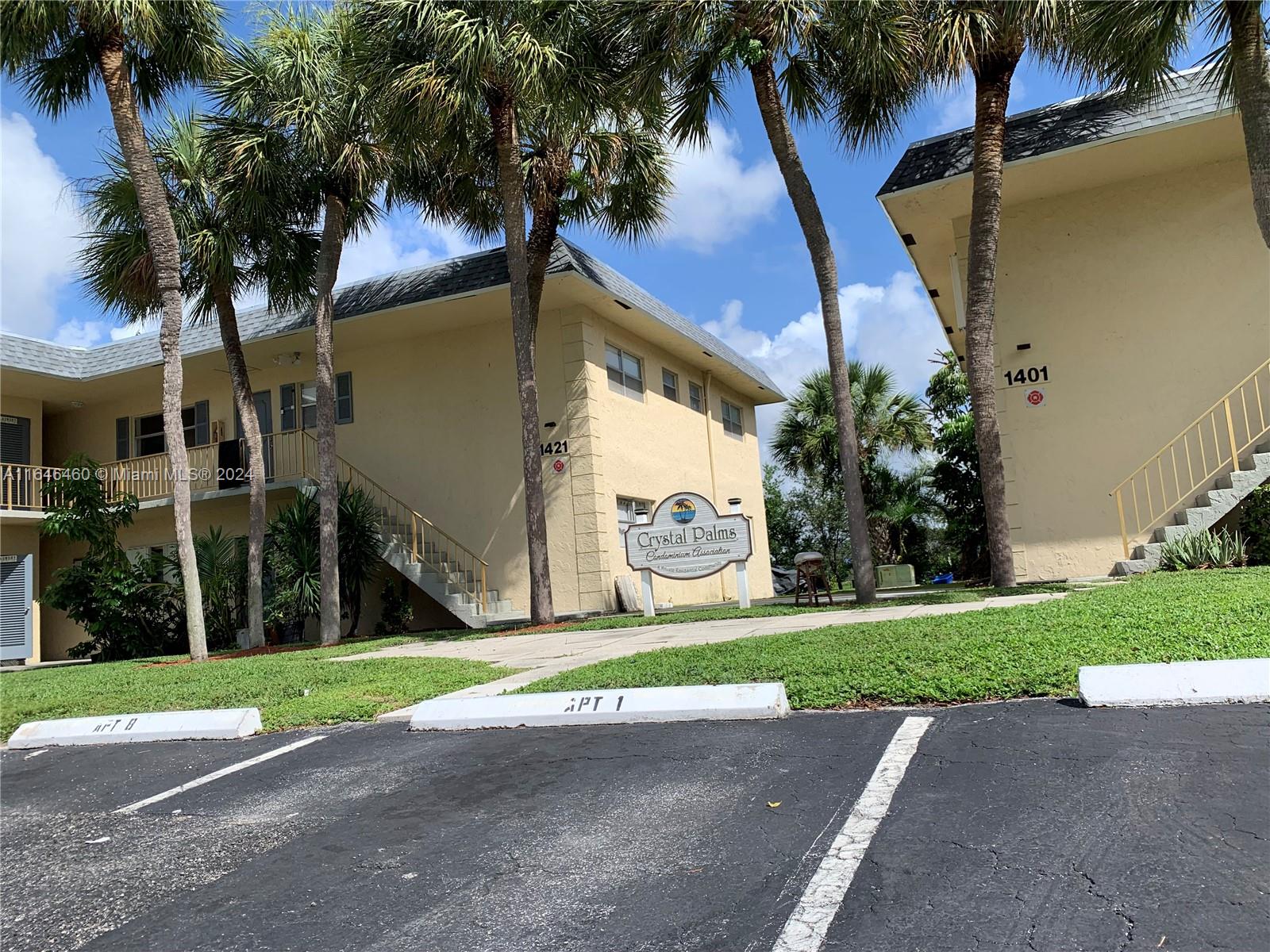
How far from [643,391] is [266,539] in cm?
825

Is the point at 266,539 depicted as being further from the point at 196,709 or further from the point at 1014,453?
the point at 1014,453

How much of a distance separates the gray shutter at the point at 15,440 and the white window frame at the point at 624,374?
46.5 feet

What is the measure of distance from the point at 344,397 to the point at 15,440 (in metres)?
8.69

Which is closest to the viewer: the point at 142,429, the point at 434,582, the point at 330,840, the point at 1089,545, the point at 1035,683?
the point at 330,840

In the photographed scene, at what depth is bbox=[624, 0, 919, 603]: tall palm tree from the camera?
11711 millimetres

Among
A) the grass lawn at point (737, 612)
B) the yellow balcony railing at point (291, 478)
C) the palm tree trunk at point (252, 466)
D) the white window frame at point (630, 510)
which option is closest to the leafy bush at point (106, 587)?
the yellow balcony railing at point (291, 478)

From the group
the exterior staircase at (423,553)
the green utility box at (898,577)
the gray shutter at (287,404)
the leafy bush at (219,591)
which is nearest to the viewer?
the exterior staircase at (423,553)

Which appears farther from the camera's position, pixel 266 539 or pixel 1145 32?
pixel 266 539

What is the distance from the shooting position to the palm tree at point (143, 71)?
12.2 meters

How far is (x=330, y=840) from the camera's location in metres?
4.19

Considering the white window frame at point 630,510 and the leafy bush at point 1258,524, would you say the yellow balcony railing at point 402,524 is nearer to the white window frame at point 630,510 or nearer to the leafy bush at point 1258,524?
the white window frame at point 630,510

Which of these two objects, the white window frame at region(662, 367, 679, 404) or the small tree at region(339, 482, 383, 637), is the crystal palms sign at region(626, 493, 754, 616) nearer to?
the small tree at region(339, 482, 383, 637)

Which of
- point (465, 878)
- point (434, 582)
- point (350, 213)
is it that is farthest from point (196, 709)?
point (350, 213)

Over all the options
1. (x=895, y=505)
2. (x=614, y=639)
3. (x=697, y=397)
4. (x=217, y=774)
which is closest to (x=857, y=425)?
(x=895, y=505)
